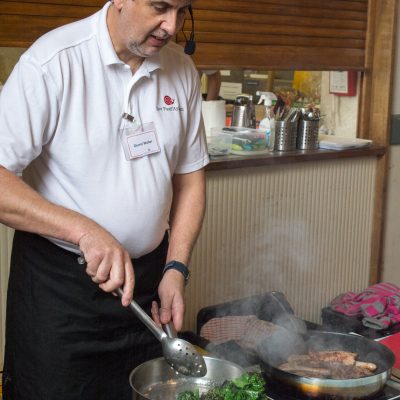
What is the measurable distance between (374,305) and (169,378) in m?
2.00

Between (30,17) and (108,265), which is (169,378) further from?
(30,17)

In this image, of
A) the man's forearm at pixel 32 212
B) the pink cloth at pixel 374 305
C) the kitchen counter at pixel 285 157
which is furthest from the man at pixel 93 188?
the pink cloth at pixel 374 305

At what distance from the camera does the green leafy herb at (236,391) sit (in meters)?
1.59

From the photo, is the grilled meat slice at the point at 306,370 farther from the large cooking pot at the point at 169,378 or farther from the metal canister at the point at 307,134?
the metal canister at the point at 307,134

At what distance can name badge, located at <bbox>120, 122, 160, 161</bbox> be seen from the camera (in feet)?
5.85

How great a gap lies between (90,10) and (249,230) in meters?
1.24

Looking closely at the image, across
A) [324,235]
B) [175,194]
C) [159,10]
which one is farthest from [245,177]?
[159,10]

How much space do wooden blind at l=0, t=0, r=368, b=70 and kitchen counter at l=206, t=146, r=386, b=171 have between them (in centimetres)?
42

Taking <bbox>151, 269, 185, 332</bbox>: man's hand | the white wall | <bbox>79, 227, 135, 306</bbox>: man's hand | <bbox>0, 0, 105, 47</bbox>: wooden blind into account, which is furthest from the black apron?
the white wall

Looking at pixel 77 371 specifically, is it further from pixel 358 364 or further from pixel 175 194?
pixel 358 364

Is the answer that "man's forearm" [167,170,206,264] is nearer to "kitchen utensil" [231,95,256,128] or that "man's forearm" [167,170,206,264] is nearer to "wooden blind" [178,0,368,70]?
"wooden blind" [178,0,368,70]

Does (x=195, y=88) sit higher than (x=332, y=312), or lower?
higher

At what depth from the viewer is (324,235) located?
12.5 feet

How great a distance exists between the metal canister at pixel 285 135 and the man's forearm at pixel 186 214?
1.58m
